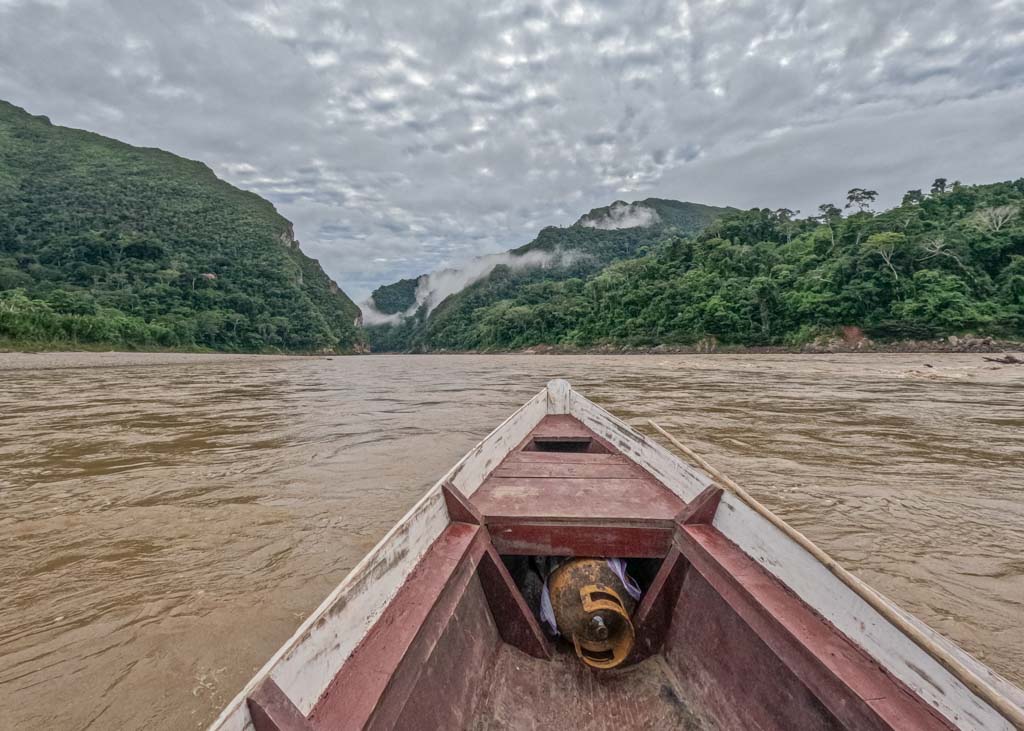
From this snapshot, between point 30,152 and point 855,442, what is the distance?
119 metres

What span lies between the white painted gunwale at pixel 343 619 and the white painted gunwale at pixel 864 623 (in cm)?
146

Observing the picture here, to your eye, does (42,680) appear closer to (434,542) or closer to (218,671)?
(218,671)

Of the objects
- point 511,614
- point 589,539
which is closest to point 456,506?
point 511,614

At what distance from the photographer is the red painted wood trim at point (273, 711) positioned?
1008mm

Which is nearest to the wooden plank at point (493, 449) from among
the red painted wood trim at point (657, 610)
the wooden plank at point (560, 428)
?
the wooden plank at point (560, 428)

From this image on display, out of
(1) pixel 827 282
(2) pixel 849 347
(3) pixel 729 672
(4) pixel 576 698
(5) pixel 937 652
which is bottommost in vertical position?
(2) pixel 849 347

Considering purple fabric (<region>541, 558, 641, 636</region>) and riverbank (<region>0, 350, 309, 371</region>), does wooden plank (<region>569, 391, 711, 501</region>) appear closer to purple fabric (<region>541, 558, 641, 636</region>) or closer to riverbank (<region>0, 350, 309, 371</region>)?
purple fabric (<region>541, 558, 641, 636</region>)

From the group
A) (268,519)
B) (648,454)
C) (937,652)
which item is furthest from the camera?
(268,519)

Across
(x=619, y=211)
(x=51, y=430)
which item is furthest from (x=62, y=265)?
(x=619, y=211)

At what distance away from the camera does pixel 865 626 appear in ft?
4.80

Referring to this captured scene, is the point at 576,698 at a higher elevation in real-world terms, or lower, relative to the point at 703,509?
lower

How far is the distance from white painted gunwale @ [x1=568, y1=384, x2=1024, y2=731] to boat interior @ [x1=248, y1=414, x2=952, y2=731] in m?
0.03

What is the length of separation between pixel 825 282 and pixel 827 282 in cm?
22

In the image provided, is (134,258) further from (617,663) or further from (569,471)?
(617,663)
